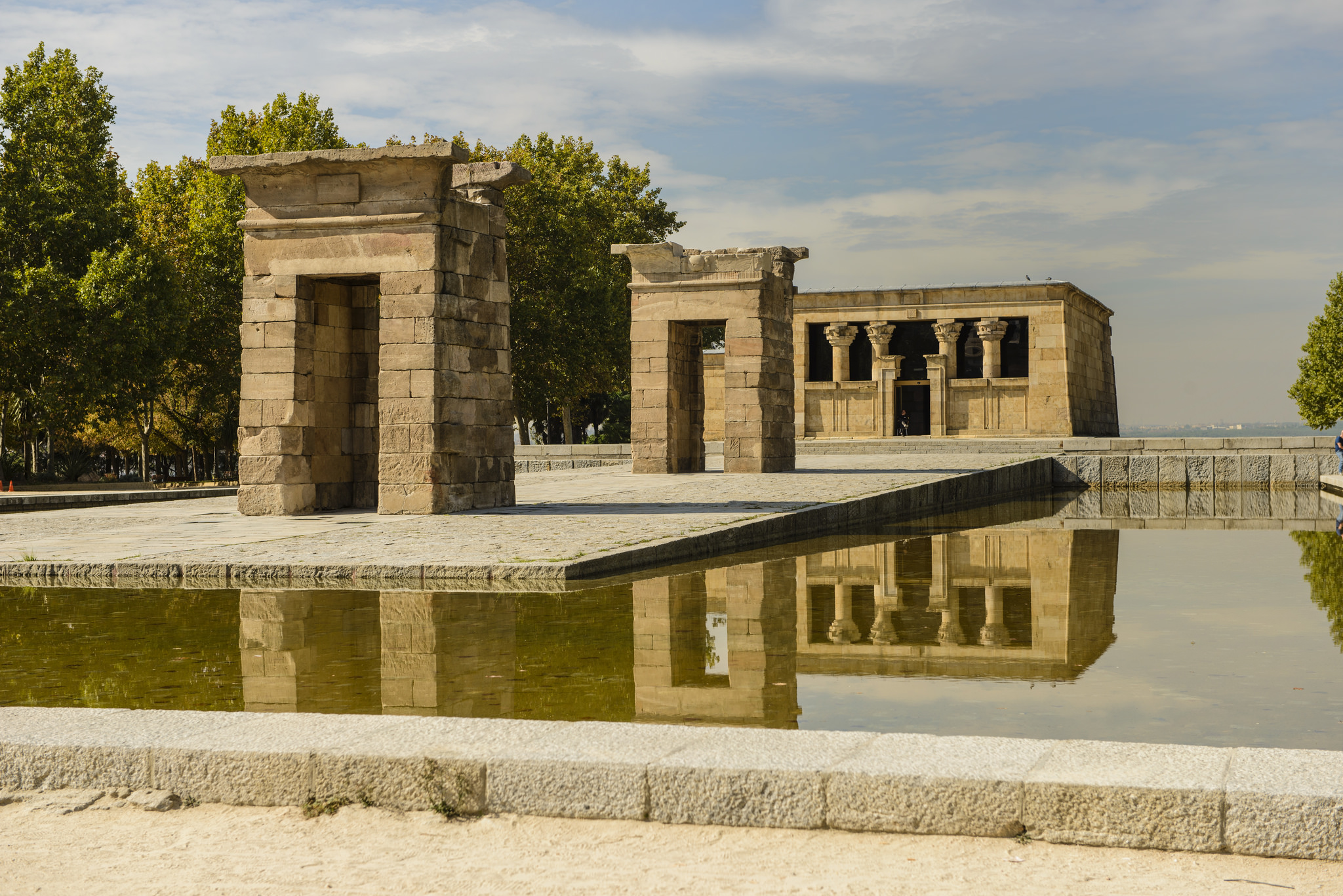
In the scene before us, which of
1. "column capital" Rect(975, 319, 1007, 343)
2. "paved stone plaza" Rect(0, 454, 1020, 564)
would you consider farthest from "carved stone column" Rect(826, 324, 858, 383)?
"paved stone plaza" Rect(0, 454, 1020, 564)

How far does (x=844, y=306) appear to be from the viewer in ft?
145

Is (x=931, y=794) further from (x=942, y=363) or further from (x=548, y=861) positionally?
(x=942, y=363)

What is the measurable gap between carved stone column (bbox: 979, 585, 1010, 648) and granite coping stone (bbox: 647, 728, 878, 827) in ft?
11.3

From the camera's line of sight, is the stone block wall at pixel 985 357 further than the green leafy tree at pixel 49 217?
Yes

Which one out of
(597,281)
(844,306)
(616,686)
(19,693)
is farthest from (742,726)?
(844,306)

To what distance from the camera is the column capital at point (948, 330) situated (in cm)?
4291

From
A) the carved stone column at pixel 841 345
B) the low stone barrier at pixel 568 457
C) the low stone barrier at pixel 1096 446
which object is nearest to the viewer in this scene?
the low stone barrier at pixel 1096 446

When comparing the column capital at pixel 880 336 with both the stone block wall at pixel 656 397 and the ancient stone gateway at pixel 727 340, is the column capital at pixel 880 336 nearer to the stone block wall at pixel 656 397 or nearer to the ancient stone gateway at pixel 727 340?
the ancient stone gateway at pixel 727 340

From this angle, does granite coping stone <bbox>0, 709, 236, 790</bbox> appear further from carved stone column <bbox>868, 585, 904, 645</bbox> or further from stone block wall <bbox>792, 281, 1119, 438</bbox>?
stone block wall <bbox>792, 281, 1119, 438</bbox>

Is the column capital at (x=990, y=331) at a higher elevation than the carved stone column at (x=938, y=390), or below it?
higher

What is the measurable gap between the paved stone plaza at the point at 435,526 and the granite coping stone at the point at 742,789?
5.54 meters

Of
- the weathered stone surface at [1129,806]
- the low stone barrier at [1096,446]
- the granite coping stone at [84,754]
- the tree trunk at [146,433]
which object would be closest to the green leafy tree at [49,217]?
the tree trunk at [146,433]

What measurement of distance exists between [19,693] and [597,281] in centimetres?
3548

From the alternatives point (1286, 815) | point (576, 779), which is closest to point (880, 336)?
point (576, 779)
